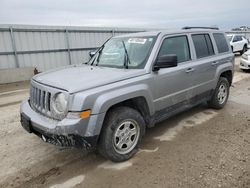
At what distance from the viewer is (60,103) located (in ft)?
10.2

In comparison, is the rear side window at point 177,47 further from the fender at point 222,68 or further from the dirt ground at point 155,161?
the dirt ground at point 155,161

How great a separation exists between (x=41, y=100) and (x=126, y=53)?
64.2 inches

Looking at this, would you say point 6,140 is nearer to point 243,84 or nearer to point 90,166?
point 90,166

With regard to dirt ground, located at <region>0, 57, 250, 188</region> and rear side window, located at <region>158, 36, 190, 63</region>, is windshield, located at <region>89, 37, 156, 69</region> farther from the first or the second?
dirt ground, located at <region>0, 57, 250, 188</region>

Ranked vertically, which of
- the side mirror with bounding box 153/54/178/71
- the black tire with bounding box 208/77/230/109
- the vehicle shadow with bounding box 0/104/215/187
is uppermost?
the side mirror with bounding box 153/54/178/71

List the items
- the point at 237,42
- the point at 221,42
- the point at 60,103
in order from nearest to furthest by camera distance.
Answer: the point at 60,103, the point at 221,42, the point at 237,42

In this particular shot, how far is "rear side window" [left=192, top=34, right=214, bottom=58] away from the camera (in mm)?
4848

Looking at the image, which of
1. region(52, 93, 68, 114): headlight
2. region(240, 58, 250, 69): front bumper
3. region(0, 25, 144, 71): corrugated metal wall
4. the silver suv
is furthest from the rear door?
region(0, 25, 144, 71): corrugated metal wall

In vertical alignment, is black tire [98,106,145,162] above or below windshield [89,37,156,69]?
below

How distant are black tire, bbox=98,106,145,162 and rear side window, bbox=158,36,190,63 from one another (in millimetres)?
1227

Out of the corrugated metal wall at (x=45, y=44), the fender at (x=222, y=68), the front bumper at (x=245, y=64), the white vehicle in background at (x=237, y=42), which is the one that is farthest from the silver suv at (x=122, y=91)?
the white vehicle in background at (x=237, y=42)

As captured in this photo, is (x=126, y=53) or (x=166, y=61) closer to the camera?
(x=166, y=61)

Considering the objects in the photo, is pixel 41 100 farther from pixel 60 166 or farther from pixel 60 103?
pixel 60 166

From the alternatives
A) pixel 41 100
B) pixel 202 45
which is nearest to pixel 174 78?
pixel 202 45
